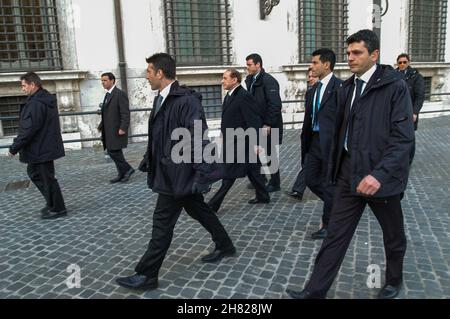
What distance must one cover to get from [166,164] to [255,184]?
242 centimetres

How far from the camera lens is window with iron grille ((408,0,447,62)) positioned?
14.3 metres

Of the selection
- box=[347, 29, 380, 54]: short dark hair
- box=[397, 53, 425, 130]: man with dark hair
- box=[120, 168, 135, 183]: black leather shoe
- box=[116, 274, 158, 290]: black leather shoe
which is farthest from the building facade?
box=[116, 274, 158, 290]: black leather shoe

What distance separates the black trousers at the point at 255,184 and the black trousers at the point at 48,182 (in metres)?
1.86

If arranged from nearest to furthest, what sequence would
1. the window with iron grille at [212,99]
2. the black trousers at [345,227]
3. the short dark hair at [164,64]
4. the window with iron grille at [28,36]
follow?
the black trousers at [345,227] < the short dark hair at [164,64] < the window with iron grille at [28,36] < the window with iron grille at [212,99]

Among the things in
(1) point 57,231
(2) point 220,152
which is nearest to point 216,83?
(2) point 220,152

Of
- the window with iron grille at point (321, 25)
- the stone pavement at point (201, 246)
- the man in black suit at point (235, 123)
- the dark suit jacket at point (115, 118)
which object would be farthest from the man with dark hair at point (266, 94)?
the window with iron grille at point (321, 25)

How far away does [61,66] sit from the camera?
9.98 meters

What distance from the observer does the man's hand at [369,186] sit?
255cm

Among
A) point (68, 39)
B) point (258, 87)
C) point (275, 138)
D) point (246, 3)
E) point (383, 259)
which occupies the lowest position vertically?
point (383, 259)

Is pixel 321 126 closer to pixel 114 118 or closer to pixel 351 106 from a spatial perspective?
pixel 351 106

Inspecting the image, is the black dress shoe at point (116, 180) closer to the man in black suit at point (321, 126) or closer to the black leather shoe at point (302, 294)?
the man in black suit at point (321, 126)

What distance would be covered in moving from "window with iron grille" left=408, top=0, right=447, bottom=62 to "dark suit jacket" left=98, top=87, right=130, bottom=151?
1142 centimetres

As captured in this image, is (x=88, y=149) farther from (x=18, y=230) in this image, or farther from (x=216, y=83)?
(x=18, y=230)
